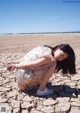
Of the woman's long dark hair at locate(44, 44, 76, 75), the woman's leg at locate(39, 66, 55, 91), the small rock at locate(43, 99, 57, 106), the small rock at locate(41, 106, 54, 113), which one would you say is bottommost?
the small rock at locate(41, 106, 54, 113)

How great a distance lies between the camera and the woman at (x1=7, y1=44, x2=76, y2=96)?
3285 millimetres

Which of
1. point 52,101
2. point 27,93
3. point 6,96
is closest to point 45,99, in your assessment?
point 52,101

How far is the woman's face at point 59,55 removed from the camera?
328cm

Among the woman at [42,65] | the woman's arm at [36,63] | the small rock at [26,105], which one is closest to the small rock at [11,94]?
the woman at [42,65]

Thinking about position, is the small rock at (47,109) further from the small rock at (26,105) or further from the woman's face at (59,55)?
the woman's face at (59,55)

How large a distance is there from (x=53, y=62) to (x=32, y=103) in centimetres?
66

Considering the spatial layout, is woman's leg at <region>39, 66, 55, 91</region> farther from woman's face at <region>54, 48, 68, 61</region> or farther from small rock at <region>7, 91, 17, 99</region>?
small rock at <region>7, 91, 17, 99</region>

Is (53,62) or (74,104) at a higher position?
(53,62)

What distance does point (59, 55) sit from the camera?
3281 mm

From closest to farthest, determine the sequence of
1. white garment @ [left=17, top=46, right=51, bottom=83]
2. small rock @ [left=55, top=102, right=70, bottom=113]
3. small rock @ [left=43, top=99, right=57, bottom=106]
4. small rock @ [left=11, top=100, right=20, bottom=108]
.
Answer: small rock @ [left=55, top=102, right=70, bottom=113] → small rock @ [left=11, top=100, right=20, bottom=108] → small rock @ [left=43, top=99, right=57, bottom=106] → white garment @ [left=17, top=46, right=51, bottom=83]

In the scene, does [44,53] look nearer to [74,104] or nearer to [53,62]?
[53,62]

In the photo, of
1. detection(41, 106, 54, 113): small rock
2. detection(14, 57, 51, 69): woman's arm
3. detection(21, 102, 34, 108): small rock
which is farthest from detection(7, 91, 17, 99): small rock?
detection(41, 106, 54, 113): small rock

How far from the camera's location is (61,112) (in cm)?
291

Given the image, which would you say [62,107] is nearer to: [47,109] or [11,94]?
[47,109]
